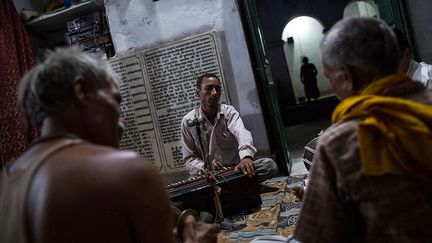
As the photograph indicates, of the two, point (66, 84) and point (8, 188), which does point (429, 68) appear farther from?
point (8, 188)

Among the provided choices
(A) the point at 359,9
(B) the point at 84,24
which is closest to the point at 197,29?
(B) the point at 84,24

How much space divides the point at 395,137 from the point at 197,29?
174 inches

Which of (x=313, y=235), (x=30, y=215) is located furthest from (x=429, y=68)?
(x=30, y=215)

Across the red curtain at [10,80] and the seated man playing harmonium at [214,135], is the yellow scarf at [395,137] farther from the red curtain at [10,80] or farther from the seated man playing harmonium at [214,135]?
the red curtain at [10,80]

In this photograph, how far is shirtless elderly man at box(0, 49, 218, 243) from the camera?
100cm

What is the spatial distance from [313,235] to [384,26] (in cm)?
77

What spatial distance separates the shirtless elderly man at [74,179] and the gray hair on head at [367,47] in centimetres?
77

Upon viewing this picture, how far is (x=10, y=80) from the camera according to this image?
538 cm

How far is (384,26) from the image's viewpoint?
1.30 metres

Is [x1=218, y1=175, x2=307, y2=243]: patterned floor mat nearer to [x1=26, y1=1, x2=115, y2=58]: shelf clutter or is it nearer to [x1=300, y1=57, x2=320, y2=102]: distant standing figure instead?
[x1=26, y1=1, x2=115, y2=58]: shelf clutter

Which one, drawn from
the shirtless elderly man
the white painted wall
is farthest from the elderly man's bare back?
the white painted wall

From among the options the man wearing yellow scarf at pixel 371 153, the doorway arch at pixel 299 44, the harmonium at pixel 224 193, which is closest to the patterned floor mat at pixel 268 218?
the harmonium at pixel 224 193

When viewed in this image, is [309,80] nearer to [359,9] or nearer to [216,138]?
[359,9]

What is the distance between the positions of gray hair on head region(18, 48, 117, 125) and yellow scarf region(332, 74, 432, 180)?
2.85 ft
